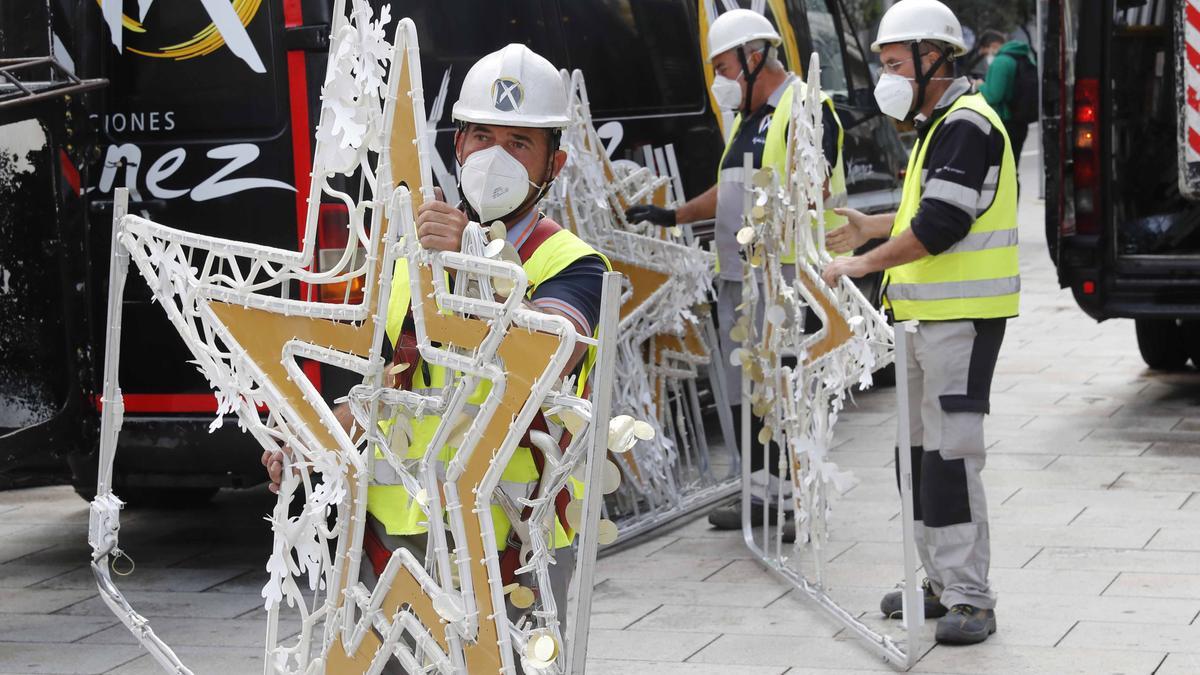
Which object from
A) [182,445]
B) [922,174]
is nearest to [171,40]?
[182,445]

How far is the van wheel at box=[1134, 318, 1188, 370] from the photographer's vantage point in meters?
9.95

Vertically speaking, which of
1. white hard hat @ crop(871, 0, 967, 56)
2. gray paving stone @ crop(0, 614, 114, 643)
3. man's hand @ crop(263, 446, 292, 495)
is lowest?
gray paving stone @ crop(0, 614, 114, 643)

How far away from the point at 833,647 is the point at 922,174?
141 cm

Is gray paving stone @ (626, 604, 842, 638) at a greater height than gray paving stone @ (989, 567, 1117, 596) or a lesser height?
greater

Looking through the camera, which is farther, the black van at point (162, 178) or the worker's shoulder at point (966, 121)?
the black van at point (162, 178)

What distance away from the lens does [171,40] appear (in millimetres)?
5855

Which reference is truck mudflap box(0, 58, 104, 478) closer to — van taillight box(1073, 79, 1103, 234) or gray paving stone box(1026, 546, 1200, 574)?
gray paving stone box(1026, 546, 1200, 574)

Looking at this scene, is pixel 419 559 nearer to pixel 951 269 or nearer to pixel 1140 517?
pixel 951 269

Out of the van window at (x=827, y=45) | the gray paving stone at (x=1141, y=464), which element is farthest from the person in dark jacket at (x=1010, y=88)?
the gray paving stone at (x=1141, y=464)

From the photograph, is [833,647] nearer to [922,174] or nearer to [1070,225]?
[922,174]

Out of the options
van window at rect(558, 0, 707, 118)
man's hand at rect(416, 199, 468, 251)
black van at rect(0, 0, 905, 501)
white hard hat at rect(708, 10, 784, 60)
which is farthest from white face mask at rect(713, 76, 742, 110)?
man's hand at rect(416, 199, 468, 251)

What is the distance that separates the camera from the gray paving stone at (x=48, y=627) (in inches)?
217

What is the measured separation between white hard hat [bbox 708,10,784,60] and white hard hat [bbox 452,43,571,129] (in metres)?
3.47

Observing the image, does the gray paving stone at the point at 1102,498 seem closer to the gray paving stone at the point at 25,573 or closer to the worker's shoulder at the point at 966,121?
the worker's shoulder at the point at 966,121
